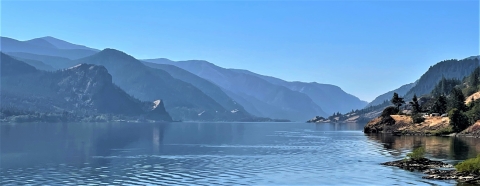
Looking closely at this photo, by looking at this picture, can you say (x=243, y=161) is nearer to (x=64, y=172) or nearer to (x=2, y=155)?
(x=64, y=172)

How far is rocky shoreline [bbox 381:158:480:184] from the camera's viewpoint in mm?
85469

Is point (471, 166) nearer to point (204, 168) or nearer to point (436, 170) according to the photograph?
point (436, 170)

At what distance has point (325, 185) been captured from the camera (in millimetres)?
83812

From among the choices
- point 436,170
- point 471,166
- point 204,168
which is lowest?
point 204,168

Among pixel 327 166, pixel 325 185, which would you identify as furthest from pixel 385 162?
pixel 325 185

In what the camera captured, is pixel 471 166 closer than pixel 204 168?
Yes

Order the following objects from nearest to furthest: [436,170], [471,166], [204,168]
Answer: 1. [471,166]
2. [436,170]
3. [204,168]

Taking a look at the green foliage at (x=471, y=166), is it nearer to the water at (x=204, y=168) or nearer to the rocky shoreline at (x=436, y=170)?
the rocky shoreline at (x=436, y=170)

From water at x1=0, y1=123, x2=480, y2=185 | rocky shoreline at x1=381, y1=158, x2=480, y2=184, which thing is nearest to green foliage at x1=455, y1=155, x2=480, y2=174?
rocky shoreline at x1=381, y1=158, x2=480, y2=184

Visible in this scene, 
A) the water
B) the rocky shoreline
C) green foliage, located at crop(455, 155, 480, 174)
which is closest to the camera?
the rocky shoreline

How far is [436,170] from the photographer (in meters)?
94.4

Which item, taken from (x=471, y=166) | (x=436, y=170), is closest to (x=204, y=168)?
(x=436, y=170)

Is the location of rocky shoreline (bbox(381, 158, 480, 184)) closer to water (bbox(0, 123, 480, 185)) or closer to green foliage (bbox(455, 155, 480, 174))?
green foliage (bbox(455, 155, 480, 174))

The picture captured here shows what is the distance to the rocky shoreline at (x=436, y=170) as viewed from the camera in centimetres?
8547
